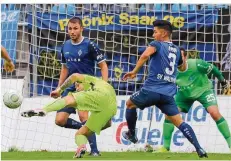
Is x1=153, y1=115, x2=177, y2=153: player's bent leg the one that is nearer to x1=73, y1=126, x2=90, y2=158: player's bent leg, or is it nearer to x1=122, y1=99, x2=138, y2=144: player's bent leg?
x1=122, y1=99, x2=138, y2=144: player's bent leg

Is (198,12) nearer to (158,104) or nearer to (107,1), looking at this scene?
(107,1)

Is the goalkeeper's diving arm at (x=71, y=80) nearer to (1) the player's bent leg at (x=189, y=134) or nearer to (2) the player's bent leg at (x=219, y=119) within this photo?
(1) the player's bent leg at (x=189, y=134)

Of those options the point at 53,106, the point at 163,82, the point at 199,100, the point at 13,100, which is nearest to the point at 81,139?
the point at 53,106

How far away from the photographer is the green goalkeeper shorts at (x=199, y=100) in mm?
14125

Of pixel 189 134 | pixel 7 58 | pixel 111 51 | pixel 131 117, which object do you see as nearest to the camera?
pixel 7 58

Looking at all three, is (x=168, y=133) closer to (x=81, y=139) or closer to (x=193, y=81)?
(x=193, y=81)

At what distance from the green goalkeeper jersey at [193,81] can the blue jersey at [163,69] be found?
1.41m

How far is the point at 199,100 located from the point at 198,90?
0.52 ft

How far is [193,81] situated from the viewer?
1432 cm

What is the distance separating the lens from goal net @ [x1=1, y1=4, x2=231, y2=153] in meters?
15.7

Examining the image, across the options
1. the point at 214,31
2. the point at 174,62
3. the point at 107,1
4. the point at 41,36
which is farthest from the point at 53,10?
the point at 174,62

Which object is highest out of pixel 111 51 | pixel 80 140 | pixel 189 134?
pixel 111 51

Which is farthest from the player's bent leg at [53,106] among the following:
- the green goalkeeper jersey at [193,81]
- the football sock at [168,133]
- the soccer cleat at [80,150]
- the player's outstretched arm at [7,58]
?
the green goalkeeper jersey at [193,81]

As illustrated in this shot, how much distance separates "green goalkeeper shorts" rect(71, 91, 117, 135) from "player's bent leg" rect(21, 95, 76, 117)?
10 centimetres
